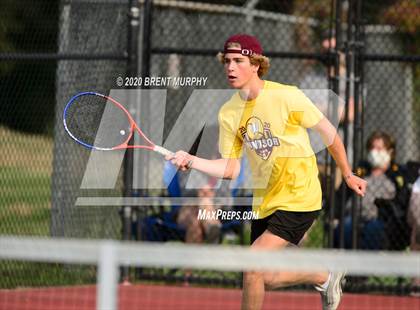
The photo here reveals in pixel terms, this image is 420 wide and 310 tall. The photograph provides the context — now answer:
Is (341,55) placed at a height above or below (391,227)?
above

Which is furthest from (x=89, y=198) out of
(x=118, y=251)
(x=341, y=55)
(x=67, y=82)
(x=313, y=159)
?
(x=118, y=251)

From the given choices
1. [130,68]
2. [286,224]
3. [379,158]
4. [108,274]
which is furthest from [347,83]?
[108,274]

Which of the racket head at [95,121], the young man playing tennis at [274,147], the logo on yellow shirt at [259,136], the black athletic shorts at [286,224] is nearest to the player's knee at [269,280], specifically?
the young man playing tennis at [274,147]

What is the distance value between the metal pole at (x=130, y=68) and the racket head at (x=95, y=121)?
2.02ft

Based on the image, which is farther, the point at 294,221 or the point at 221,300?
the point at 221,300

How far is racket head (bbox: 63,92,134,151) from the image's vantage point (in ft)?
22.6

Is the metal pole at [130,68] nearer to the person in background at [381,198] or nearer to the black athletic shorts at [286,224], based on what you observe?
the person in background at [381,198]

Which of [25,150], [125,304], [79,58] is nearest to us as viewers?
[125,304]

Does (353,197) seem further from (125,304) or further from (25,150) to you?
(25,150)

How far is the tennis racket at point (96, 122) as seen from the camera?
22.5 feet

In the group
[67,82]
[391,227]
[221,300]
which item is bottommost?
[221,300]

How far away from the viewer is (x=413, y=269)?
10.5ft

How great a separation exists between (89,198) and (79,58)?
126 cm

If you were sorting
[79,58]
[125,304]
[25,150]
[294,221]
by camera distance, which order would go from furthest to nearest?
[25,150], [79,58], [125,304], [294,221]
